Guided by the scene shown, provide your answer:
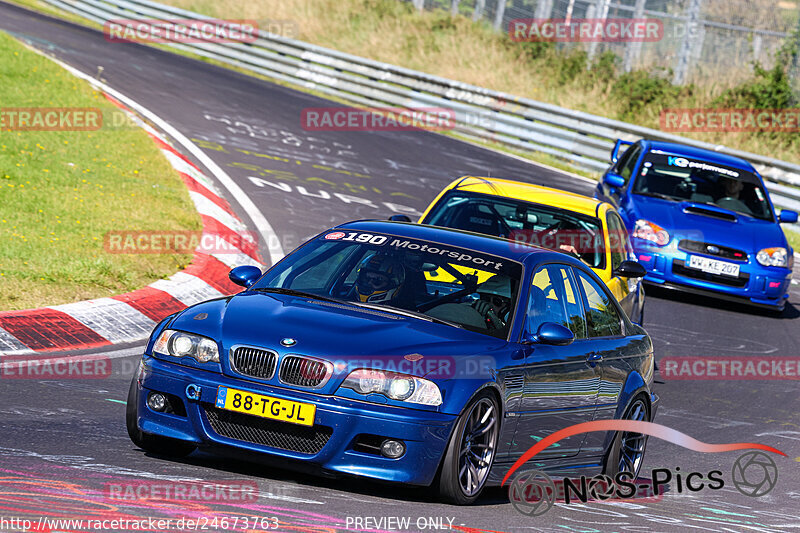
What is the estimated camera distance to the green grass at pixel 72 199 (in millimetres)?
10570

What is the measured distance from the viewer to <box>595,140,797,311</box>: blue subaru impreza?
15.1m

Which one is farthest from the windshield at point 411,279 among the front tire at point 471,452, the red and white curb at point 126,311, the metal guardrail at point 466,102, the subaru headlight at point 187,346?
the metal guardrail at point 466,102

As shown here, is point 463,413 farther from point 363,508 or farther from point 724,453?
point 724,453

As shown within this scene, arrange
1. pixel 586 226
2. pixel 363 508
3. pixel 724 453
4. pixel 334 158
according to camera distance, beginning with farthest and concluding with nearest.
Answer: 1. pixel 334 158
2. pixel 586 226
3. pixel 724 453
4. pixel 363 508

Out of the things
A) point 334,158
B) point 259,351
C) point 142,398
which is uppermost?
point 259,351

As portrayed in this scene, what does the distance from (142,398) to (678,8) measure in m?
25.4

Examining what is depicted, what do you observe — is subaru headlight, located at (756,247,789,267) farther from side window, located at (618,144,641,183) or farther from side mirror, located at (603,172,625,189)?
side window, located at (618,144,641,183)

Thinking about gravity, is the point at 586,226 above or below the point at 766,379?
above

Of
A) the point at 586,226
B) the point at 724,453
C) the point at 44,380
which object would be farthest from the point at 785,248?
the point at 44,380

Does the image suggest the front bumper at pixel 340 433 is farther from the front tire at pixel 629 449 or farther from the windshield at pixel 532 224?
the windshield at pixel 532 224

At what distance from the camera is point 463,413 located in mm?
6188

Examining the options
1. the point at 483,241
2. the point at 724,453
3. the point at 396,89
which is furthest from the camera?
the point at 396,89

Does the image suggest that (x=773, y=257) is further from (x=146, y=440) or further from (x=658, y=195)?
(x=146, y=440)

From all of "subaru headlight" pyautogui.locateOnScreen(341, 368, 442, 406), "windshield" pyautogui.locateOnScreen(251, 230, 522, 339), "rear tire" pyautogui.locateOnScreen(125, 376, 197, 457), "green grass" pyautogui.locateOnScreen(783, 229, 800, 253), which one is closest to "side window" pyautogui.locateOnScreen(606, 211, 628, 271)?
Answer: "windshield" pyautogui.locateOnScreen(251, 230, 522, 339)
